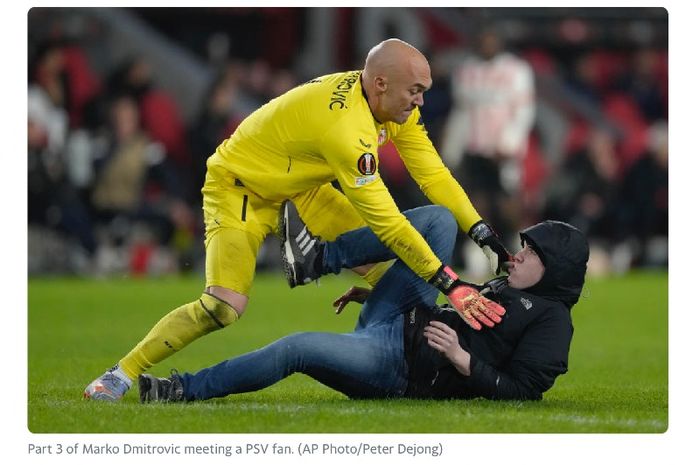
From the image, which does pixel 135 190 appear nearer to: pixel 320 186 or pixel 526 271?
pixel 320 186

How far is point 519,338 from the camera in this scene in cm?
828

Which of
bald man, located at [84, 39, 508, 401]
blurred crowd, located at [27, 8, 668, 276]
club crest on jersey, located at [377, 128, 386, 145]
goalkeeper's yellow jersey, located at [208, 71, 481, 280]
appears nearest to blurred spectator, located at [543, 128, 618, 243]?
blurred crowd, located at [27, 8, 668, 276]

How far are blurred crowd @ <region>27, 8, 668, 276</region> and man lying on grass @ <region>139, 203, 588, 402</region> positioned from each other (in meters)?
9.78

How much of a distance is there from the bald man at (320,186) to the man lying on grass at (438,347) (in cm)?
25

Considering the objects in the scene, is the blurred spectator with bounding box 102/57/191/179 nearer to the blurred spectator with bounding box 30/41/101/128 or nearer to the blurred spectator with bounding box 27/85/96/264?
the blurred spectator with bounding box 30/41/101/128

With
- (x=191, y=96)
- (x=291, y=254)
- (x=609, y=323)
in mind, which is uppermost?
(x=191, y=96)

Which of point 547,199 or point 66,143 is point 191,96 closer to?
point 66,143

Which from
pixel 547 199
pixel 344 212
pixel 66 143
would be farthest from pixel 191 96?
pixel 344 212

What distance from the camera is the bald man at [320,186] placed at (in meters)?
8.45

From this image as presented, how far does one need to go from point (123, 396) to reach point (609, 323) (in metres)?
7.44

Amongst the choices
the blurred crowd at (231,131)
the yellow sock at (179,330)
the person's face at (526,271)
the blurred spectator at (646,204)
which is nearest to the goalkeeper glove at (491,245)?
the person's face at (526,271)

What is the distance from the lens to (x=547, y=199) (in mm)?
22047

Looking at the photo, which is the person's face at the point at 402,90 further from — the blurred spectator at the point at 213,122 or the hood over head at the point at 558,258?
the blurred spectator at the point at 213,122

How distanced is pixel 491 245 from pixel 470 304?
0.98 m
